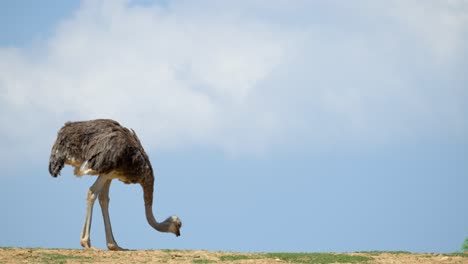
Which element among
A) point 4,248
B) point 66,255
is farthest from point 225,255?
point 4,248

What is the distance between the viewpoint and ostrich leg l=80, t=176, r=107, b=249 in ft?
59.6

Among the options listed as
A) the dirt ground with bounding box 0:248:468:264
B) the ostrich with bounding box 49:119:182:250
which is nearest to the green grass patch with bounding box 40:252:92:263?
the dirt ground with bounding box 0:248:468:264

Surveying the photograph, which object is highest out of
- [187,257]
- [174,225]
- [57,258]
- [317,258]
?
[174,225]

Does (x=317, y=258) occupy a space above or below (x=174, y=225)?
below

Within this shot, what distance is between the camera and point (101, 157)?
711 inches

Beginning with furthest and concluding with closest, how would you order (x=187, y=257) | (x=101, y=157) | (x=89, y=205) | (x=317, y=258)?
(x=89, y=205) < (x=101, y=157) < (x=317, y=258) < (x=187, y=257)

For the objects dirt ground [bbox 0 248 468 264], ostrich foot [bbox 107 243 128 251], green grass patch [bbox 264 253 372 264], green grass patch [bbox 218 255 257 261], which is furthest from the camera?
ostrich foot [bbox 107 243 128 251]

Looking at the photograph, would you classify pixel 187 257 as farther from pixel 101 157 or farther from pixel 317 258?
pixel 101 157

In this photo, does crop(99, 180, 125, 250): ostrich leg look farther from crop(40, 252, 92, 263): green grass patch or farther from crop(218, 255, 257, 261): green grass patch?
crop(218, 255, 257, 261): green grass patch

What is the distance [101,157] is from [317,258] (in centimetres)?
505

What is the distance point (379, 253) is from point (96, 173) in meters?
6.33

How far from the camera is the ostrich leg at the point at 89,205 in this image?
59.6 feet

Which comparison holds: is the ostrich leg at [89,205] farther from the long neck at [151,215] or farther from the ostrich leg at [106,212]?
the long neck at [151,215]

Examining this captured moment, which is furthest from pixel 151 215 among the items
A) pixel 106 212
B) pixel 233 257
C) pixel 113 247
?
pixel 233 257
